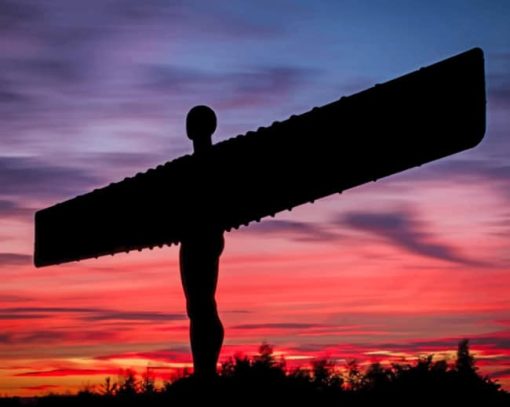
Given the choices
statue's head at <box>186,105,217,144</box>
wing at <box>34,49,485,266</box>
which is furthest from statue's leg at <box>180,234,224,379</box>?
statue's head at <box>186,105,217,144</box>

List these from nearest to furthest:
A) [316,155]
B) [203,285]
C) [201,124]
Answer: [316,155] → [203,285] → [201,124]

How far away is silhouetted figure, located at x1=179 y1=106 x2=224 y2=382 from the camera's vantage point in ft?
30.0

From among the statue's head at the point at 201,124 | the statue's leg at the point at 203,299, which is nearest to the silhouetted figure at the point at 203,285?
the statue's leg at the point at 203,299

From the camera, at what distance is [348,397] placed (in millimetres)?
8062

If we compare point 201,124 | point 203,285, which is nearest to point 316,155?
point 203,285

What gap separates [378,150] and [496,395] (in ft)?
7.06

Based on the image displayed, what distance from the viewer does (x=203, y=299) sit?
9148 millimetres

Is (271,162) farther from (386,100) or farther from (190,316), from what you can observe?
(190,316)

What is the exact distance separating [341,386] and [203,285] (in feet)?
5.41

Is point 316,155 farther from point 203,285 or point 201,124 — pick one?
point 201,124

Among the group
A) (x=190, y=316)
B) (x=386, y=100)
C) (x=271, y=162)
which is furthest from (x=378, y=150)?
(x=190, y=316)

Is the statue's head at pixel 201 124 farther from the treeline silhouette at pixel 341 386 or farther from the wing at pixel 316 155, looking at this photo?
the treeline silhouette at pixel 341 386

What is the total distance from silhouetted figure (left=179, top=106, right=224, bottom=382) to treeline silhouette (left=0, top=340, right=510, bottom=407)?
63 cm

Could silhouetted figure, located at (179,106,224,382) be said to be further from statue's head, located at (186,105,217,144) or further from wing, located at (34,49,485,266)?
statue's head, located at (186,105,217,144)
